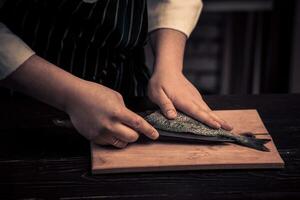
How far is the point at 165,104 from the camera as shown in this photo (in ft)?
4.16

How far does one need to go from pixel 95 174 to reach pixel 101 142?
0.10m

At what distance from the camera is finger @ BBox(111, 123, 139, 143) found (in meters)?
1.14

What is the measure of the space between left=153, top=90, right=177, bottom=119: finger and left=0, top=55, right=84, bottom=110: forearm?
0.20m

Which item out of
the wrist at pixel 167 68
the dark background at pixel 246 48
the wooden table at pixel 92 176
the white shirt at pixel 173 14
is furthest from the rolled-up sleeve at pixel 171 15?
the dark background at pixel 246 48

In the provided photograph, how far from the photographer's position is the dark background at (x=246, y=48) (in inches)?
109

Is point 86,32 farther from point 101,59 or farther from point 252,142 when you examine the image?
Result: point 252,142

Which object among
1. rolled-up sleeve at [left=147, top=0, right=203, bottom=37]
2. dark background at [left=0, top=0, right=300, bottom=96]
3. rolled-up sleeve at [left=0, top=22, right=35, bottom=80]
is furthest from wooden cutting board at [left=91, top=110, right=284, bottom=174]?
dark background at [left=0, top=0, right=300, bottom=96]

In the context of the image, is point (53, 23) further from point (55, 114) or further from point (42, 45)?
point (55, 114)

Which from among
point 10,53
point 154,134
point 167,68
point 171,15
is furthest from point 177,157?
point 171,15

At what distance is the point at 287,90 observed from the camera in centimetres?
294

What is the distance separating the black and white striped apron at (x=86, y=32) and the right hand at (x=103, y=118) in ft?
0.84

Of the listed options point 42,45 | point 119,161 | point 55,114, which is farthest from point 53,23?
point 119,161

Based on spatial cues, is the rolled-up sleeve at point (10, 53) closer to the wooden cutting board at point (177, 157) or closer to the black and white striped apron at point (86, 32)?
the black and white striped apron at point (86, 32)

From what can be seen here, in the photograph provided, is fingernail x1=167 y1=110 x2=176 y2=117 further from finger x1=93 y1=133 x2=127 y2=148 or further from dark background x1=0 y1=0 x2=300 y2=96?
dark background x1=0 y1=0 x2=300 y2=96
